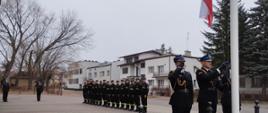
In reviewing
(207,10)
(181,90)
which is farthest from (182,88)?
(207,10)

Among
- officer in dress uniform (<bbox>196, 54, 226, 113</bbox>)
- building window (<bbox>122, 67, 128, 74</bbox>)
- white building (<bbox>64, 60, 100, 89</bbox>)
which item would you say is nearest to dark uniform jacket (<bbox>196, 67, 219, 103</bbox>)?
officer in dress uniform (<bbox>196, 54, 226, 113</bbox>)

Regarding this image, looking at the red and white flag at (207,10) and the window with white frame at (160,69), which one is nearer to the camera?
the red and white flag at (207,10)

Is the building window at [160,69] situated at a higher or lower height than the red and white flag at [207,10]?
higher

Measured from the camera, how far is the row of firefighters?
74.8 ft

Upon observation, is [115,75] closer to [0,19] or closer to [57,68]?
[57,68]

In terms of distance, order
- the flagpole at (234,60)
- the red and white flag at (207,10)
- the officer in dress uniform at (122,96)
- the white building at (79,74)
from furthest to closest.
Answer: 1. the white building at (79,74)
2. the officer in dress uniform at (122,96)
3. the red and white flag at (207,10)
4. the flagpole at (234,60)

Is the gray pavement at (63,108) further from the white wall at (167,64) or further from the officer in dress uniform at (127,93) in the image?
the white wall at (167,64)

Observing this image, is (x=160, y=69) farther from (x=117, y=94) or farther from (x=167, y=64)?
(x=117, y=94)

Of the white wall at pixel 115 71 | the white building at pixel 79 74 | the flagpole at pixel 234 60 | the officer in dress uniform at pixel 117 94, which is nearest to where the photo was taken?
the flagpole at pixel 234 60

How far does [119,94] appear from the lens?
25516mm

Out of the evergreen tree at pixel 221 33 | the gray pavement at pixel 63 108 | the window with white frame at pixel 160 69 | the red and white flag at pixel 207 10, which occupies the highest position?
the evergreen tree at pixel 221 33

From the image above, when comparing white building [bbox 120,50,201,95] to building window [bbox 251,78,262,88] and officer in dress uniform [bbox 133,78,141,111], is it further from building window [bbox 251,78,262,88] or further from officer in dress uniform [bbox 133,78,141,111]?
officer in dress uniform [bbox 133,78,141,111]

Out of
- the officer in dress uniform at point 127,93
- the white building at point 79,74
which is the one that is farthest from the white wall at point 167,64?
the officer in dress uniform at point 127,93

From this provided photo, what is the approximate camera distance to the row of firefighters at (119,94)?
2281cm
